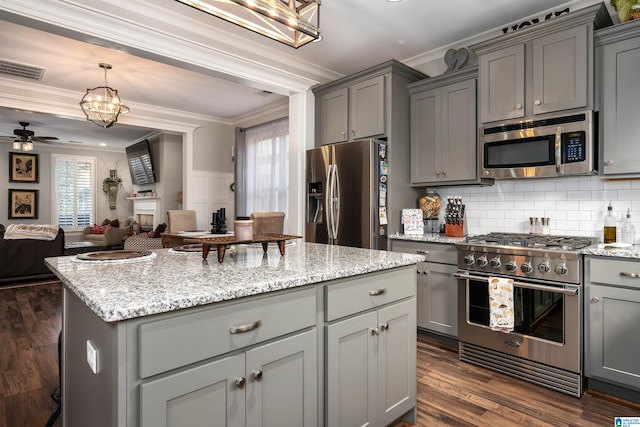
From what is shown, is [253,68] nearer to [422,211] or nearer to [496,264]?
[422,211]

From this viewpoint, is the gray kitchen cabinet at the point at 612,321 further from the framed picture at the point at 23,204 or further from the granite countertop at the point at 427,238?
the framed picture at the point at 23,204

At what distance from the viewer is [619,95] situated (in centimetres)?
245

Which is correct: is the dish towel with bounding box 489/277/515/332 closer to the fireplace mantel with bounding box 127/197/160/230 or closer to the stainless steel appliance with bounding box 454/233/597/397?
the stainless steel appliance with bounding box 454/233/597/397

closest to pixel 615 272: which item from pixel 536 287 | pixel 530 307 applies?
pixel 536 287

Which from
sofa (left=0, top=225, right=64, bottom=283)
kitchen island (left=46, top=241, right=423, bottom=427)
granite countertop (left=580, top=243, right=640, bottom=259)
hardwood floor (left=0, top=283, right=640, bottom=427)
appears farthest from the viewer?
sofa (left=0, top=225, right=64, bottom=283)

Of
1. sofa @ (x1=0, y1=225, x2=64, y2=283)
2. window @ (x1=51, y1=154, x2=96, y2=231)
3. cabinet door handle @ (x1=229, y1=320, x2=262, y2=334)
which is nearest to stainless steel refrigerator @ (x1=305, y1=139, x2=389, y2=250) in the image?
cabinet door handle @ (x1=229, y1=320, x2=262, y2=334)

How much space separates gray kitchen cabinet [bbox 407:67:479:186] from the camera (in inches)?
127

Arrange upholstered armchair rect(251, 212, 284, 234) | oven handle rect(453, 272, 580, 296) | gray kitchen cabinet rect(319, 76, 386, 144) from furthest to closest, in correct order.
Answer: upholstered armchair rect(251, 212, 284, 234) < gray kitchen cabinet rect(319, 76, 386, 144) < oven handle rect(453, 272, 580, 296)

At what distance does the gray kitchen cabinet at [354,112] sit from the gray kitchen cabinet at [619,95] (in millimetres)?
1668

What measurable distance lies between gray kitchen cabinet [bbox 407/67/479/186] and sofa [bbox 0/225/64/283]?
5.55 meters

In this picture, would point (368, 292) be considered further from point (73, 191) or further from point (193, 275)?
point (73, 191)

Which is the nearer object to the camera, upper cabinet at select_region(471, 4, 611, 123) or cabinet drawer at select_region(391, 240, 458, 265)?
upper cabinet at select_region(471, 4, 611, 123)

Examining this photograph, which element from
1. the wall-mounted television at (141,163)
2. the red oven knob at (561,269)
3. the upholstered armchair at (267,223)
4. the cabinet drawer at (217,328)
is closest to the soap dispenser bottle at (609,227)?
the red oven knob at (561,269)

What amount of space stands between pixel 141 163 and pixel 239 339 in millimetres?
7729
